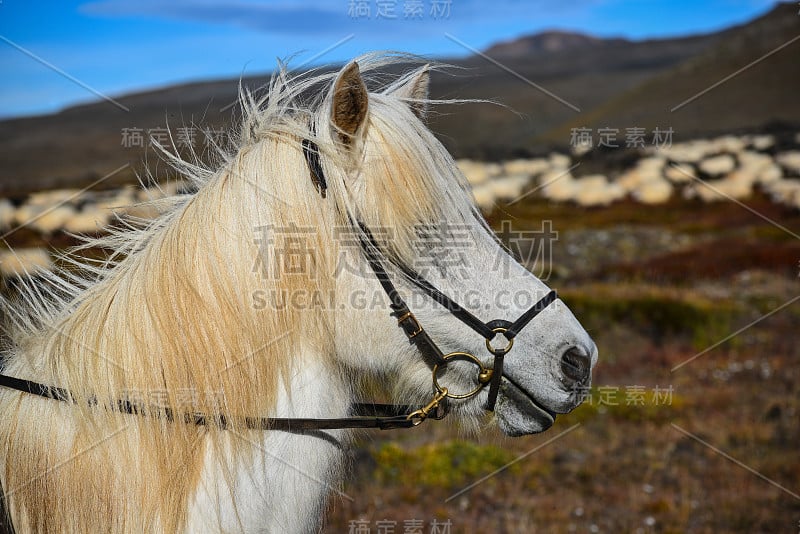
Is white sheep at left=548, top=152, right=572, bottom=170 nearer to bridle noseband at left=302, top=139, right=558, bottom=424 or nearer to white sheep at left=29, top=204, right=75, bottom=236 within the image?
white sheep at left=29, top=204, right=75, bottom=236

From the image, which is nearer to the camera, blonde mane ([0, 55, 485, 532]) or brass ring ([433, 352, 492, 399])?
blonde mane ([0, 55, 485, 532])

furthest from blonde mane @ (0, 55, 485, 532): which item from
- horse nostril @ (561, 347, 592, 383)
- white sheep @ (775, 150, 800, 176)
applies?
white sheep @ (775, 150, 800, 176)

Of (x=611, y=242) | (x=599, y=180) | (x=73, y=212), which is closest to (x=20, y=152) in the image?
(x=73, y=212)

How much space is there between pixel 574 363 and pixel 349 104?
131 cm

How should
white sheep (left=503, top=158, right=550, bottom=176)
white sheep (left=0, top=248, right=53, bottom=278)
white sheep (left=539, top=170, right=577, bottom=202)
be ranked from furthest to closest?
white sheep (left=503, top=158, right=550, bottom=176)
white sheep (left=539, top=170, right=577, bottom=202)
white sheep (left=0, top=248, right=53, bottom=278)

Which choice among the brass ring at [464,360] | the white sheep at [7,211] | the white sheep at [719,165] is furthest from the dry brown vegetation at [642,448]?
the white sheep at [7,211]

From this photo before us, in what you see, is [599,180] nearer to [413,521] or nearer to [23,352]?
[413,521]

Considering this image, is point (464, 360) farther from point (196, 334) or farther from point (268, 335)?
point (196, 334)

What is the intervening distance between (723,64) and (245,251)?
86312 millimetres

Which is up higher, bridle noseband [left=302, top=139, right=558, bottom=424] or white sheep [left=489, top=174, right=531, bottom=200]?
white sheep [left=489, top=174, right=531, bottom=200]

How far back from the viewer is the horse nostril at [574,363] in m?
2.28

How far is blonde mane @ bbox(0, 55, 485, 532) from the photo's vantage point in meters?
2.08

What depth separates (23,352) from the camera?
231 cm

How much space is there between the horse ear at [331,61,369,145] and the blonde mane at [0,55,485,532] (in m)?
0.06
